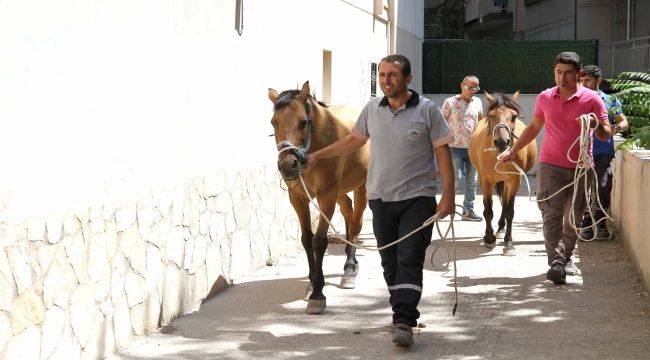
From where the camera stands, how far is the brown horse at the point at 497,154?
450 inches

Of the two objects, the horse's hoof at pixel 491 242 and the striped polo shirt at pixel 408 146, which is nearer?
the striped polo shirt at pixel 408 146

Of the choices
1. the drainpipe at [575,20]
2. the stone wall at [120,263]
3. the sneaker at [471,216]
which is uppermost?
the drainpipe at [575,20]

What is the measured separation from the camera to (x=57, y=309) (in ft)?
19.1

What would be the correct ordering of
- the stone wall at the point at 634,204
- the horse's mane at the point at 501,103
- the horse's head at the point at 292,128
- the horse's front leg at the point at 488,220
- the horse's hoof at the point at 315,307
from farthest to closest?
the horse's front leg at the point at 488,220
the horse's mane at the point at 501,103
the stone wall at the point at 634,204
the horse's hoof at the point at 315,307
the horse's head at the point at 292,128

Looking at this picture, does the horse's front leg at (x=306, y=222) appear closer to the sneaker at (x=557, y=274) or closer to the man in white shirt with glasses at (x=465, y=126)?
the sneaker at (x=557, y=274)

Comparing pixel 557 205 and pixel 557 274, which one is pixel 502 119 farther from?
pixel 557 274

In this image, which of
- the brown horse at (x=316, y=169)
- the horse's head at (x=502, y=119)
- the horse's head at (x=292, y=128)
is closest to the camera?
the horse's head at (x=292, y=128)

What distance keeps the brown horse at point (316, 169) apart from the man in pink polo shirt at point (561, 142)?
141cm

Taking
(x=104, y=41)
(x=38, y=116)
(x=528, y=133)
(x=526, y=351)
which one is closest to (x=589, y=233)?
(x=528, y=133)

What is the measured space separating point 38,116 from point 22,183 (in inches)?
15.4

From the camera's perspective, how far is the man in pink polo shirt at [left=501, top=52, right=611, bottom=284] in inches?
349

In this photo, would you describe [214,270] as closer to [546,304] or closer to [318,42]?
[546,304]

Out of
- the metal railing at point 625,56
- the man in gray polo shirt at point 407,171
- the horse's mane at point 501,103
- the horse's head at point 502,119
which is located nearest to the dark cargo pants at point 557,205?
the horse's head at point 502,119

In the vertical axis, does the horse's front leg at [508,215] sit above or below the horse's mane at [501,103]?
below
